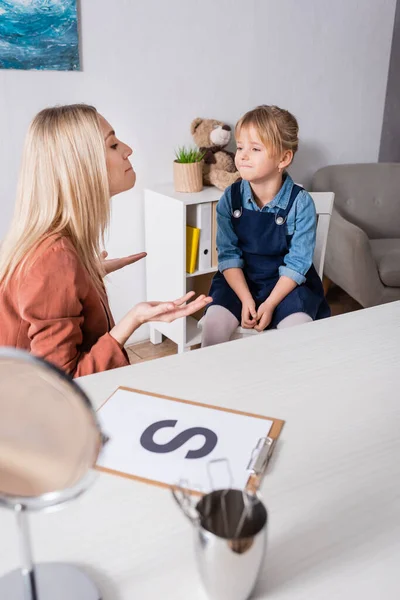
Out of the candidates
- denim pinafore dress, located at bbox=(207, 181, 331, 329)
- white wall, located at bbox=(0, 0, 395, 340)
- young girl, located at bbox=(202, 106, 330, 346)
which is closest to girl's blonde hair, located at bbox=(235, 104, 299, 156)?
young girl, located at bbox=(202, 106, 330, 346)

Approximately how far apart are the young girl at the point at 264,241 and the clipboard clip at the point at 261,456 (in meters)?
0.97

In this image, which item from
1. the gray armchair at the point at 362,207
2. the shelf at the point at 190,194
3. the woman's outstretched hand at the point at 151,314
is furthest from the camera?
the gray armchair at the point at 362,207

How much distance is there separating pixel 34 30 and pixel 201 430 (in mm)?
1869

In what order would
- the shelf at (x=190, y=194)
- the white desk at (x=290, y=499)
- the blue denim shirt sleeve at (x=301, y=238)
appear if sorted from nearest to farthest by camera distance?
the white desk at (x=290, y=499)
the blue denim shirt sleeve at (x=301, y=238)
the shelf at (x=190, y=194)

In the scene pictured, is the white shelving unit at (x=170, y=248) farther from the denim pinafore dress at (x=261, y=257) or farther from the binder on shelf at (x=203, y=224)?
the denim pinafore dress at (x=261, y=257)

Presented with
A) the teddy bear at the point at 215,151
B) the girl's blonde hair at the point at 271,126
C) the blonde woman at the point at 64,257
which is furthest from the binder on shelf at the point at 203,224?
the blonde woman at the point at 64,257

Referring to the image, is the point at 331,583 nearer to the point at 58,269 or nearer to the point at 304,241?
the point at 58,269

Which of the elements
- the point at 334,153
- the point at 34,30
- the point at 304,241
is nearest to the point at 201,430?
the point at 304,241

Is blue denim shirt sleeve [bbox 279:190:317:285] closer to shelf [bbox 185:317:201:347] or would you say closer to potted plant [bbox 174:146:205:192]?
potted plant [bbox 174:146:205:192]

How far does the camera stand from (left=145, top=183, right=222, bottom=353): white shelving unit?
2.41 metres

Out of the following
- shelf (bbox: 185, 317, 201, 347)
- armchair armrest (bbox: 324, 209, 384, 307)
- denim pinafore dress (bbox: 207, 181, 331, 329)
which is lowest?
shelf (bbox: 185, 317, 201, 347)

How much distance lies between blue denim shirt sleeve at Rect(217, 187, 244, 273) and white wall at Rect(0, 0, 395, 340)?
74 centimetres

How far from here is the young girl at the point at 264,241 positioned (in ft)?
5.98

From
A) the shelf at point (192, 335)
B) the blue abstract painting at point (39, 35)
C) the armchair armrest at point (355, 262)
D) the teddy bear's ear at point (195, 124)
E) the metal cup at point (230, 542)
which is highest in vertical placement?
the blue abstract painting at point (39, 35)
